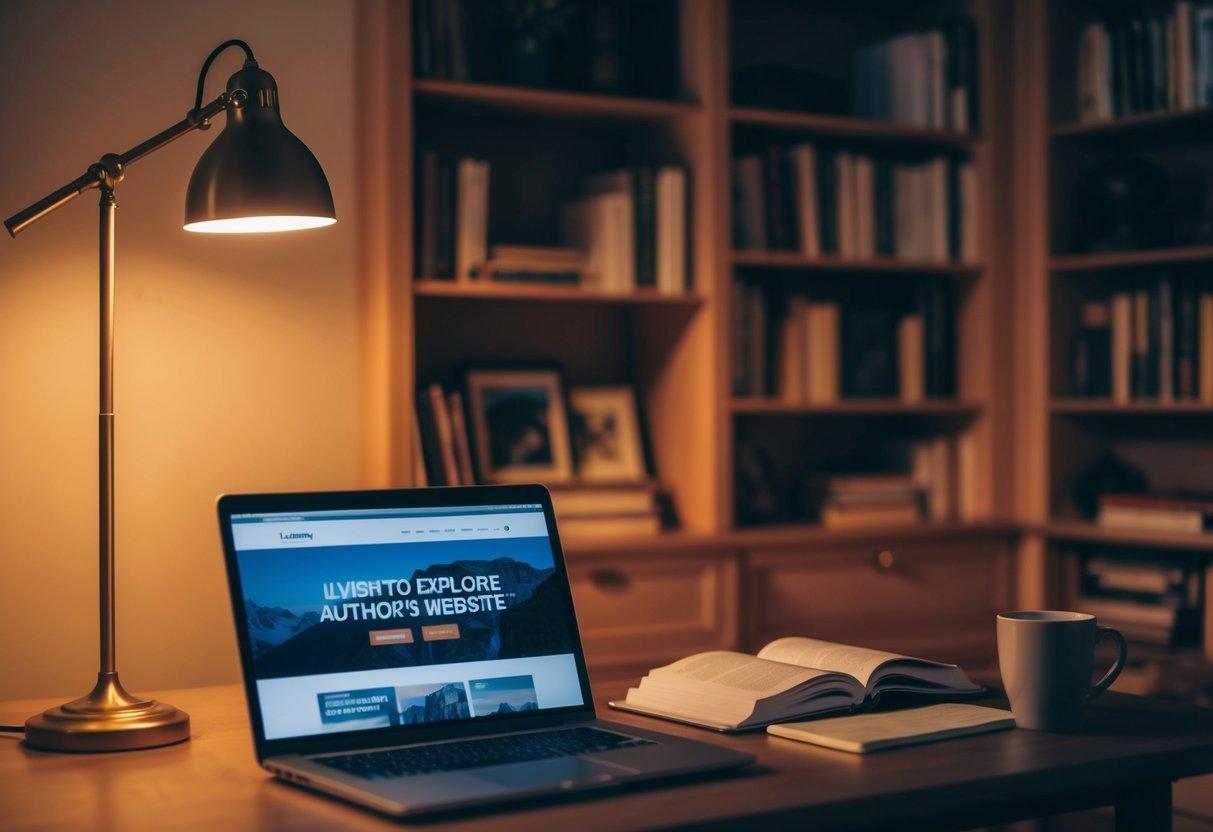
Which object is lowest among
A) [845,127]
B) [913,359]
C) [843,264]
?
[913,359]

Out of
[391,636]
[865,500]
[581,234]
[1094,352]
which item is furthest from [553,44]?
[391,636]

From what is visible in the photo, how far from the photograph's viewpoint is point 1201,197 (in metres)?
3.43

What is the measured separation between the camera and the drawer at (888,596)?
10.1 ft

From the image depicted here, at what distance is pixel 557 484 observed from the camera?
118 inches

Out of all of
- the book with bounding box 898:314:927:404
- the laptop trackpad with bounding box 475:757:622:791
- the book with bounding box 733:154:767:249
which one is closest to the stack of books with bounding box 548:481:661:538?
the book with bounding box 733:154:767:249

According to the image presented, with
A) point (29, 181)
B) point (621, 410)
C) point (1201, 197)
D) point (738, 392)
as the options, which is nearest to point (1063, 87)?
point (1201, 197)

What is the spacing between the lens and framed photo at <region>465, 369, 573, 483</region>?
3.01m

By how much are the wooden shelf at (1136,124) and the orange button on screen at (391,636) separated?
2518 mm

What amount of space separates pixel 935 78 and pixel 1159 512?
1170mm

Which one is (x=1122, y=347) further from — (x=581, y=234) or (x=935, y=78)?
(x=581, y=234)

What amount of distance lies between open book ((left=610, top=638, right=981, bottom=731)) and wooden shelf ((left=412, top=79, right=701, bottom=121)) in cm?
160

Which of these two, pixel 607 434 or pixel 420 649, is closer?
pixel 420 649

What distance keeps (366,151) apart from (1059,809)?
6.18 feet

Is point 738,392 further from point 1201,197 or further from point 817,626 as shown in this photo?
point 1201,197
